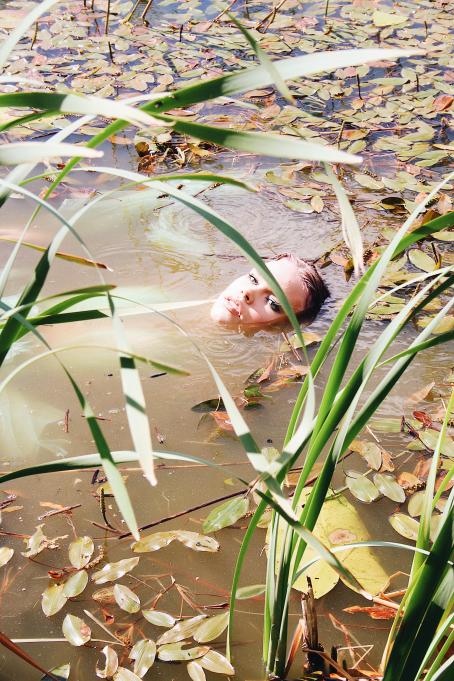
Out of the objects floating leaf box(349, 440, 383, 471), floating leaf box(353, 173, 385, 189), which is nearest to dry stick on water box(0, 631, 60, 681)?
floating leaf box(349, 440, 383, 471)

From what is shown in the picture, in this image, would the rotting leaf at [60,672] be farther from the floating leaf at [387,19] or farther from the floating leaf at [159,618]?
the floating leaf at [387,19]

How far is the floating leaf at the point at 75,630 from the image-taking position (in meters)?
1.53

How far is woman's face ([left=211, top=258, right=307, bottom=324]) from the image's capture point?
109 inches

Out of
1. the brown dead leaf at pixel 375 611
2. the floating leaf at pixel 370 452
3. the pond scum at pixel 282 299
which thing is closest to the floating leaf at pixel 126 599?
the pond scum at pixel 282 299

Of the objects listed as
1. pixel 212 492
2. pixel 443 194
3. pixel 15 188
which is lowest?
pixel 212 492

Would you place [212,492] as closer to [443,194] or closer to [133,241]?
[133,241]

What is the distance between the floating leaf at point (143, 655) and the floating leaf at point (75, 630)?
0.10 meters

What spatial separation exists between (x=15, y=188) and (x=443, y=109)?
11.5 ft

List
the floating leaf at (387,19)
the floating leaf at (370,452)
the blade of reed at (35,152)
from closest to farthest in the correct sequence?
the blade of reed at (35,152)
the floating leaf at (370,452)
the floating leaf at (387,19)

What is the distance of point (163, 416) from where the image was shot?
2281mm

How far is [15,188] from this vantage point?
0.98 m

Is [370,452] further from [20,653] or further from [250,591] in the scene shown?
[20,653]

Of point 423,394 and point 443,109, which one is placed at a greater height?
point 443,109

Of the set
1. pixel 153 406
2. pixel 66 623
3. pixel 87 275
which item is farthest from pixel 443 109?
pixel 66 623
